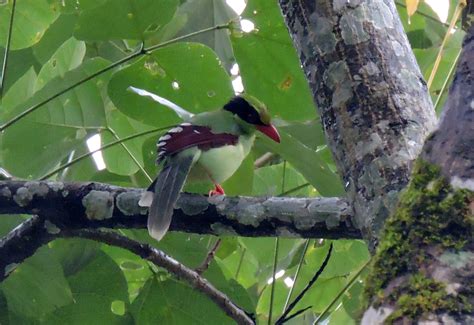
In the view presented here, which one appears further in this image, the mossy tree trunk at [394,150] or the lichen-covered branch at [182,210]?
the lichen-covered branch at [182,210]

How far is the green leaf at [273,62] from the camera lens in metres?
3.06

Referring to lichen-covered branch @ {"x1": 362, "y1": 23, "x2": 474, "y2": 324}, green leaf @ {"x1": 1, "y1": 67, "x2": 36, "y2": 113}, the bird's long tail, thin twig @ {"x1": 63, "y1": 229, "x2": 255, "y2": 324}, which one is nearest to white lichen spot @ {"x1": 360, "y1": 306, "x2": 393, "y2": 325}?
lichen-covered branch @ {"x1": 362, "y1": 23, "x2": 474, "y2": 324}

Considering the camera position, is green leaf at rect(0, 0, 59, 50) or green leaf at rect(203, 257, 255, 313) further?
green leaf at rect(0, 0, 59, 50)

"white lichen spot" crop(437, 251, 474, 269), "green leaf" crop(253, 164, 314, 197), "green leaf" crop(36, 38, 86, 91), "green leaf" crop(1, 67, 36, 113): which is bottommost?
"green leaf" crop(253, 164, 314, 197)

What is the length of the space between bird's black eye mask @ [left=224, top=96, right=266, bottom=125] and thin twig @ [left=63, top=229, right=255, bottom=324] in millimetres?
898

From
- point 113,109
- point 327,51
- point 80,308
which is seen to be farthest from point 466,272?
point 113,109

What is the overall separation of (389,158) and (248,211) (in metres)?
0.54

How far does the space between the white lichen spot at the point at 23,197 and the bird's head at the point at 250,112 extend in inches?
44.9

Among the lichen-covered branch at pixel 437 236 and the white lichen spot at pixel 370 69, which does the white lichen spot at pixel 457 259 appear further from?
the white lichen spot at pixel 370 69

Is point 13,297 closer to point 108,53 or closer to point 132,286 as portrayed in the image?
point 132,286

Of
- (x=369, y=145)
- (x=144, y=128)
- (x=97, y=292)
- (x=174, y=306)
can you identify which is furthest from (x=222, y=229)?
(x=144, y=128)

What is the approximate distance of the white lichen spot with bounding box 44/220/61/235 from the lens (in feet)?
7.91

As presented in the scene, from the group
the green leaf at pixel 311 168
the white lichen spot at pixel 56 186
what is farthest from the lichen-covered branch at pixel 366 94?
the white lichen spot at pixel 56 186

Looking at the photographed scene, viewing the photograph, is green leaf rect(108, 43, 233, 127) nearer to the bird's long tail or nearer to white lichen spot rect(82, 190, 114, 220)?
the bird's long tail
